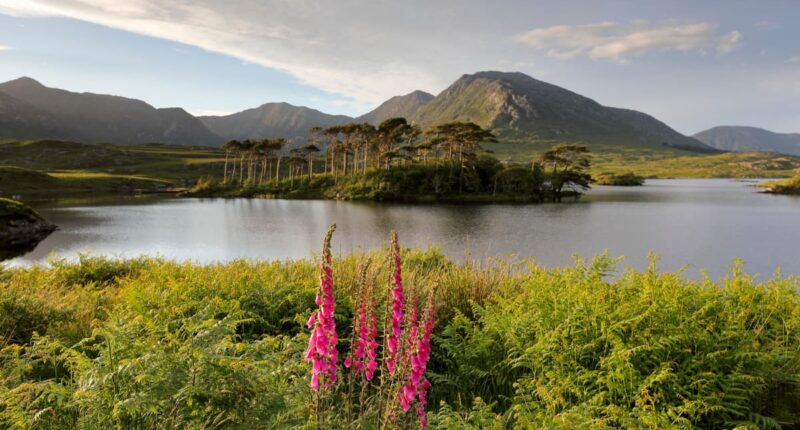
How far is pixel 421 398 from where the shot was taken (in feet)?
11.0

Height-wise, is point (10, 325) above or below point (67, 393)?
below

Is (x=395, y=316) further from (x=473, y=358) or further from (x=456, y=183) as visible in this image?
(x=456, y=183)

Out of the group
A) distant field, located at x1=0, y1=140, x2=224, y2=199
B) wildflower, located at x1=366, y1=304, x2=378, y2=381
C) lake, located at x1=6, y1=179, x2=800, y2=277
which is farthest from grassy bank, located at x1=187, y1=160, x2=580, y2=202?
wildflower, located at x1=366, y1=304, x2=378, y2=381

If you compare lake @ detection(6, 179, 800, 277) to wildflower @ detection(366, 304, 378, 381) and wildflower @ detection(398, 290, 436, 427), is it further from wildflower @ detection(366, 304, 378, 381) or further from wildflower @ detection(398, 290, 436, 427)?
wildflower @ detection(398, 290, 436, 427)

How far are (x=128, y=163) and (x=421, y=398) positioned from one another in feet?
543

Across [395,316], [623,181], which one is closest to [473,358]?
[395,316]

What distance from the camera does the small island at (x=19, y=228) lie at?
31.2 metres

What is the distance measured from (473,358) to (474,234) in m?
27.9

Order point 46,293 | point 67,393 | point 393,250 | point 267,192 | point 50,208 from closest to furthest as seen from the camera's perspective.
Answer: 1. point 393,250
2. point 67,393
3. point 46,293
4. point 50,208
5. point 267,192

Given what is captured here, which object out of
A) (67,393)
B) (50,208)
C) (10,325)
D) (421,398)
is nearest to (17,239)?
(50,208)

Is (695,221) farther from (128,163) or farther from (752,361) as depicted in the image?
(128,163)

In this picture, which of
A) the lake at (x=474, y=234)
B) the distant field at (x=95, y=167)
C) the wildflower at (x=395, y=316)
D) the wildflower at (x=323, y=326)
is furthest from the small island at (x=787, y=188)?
the distant field at (x=95, y=167)

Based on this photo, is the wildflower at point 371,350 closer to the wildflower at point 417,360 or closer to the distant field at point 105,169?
the wildflower at point 417,360

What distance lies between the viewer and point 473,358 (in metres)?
6.75
